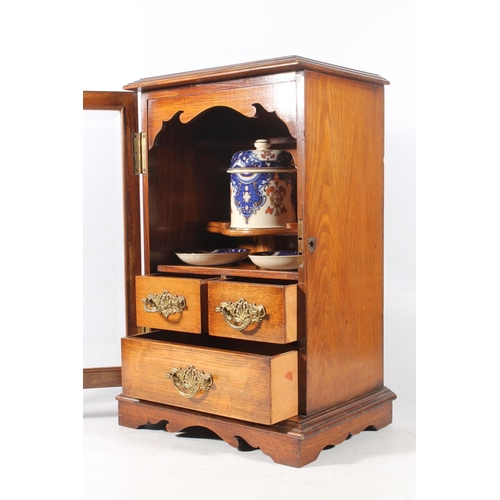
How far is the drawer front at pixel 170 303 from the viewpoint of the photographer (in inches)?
97.9

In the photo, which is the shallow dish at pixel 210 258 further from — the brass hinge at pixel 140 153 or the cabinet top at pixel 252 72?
the cabinet top at pixel 252 72

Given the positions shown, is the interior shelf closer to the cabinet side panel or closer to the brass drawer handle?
the cabinet side panel

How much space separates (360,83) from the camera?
2510 mm

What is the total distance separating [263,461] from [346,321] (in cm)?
46

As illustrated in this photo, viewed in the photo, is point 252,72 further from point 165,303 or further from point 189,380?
point 189,380

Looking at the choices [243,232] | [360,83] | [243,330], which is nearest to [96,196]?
[243,232]

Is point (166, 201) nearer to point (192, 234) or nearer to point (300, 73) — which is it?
point (192, 234)

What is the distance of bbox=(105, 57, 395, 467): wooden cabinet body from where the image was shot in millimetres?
2299

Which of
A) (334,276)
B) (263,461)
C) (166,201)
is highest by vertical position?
(166,201)

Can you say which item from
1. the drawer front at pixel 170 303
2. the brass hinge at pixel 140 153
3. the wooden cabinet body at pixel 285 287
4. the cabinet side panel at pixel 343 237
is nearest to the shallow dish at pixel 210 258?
the wooden cabinet body at pixel 285 287

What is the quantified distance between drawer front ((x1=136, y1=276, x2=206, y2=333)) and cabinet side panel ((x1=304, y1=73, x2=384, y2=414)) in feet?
1.14

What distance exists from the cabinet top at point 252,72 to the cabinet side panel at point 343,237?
0.02 m

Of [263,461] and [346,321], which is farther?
[346,321]

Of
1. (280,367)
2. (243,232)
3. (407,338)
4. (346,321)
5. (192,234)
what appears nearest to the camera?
(280,367)
